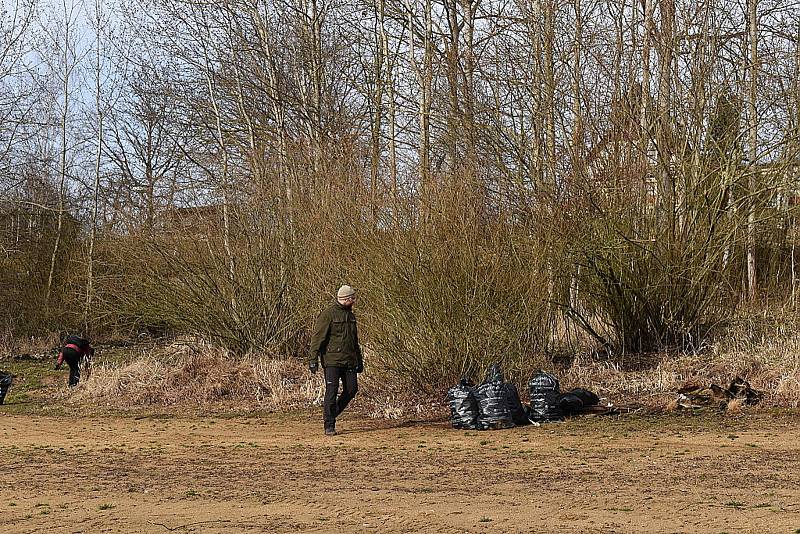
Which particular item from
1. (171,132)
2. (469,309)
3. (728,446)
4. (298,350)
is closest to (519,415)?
(469,309)

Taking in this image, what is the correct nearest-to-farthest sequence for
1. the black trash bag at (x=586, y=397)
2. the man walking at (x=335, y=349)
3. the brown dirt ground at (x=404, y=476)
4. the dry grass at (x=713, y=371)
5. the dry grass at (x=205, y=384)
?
the brown dirt ground at (x=404, y=476) → the man walking at (x=335, y=349) → the black trash bag at (x=586, y=397) → the dry grass at (x=713, y=371) → the dry grass at (x=205, y=384)

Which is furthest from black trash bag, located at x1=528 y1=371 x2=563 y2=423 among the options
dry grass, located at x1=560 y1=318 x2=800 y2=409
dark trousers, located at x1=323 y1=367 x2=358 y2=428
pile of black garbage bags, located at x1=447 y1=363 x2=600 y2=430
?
dark trousers, located at x1=323 y1=367 x2=358 y2=428

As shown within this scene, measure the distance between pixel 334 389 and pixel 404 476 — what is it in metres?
3.02

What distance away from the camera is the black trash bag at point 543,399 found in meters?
12.9

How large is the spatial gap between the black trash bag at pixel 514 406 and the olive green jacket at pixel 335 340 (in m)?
1.80

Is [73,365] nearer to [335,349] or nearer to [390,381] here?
[390,381]

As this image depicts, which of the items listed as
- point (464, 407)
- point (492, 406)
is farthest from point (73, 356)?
point (492, 406)

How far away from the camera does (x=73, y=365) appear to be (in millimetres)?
18672

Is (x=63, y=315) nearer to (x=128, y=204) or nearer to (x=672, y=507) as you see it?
(x=128, y=204)

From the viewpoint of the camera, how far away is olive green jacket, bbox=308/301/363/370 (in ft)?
40.3

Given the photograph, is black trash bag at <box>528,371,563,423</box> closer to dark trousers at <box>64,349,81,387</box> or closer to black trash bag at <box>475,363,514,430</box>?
black trash bag at <box>475,363,514,430</box>

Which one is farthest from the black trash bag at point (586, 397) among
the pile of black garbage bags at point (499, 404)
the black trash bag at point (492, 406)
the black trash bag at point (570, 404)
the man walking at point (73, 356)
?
the man walking at point (73, 356)

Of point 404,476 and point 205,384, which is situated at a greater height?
point 205,384

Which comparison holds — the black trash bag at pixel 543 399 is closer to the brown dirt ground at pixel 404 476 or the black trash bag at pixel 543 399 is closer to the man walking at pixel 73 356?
the brown dirt ground at pixel 404 476
